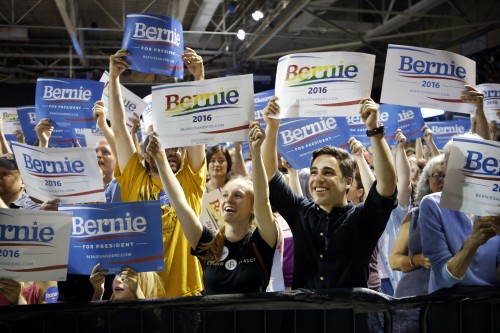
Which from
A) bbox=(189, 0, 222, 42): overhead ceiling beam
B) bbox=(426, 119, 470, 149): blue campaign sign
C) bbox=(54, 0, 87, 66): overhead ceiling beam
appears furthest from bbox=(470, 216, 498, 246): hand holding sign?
bbox=(54, 0, 87, 66): overhead ceiling beam

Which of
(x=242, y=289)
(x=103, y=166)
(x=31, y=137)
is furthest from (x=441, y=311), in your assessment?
(x=31, y=137)

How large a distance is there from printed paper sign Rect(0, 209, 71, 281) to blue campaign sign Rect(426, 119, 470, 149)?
4623 mm

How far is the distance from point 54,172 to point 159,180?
579mm

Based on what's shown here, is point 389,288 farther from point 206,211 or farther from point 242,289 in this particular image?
point 242,289

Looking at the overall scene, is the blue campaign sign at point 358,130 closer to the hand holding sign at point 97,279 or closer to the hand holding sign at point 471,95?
the hand holding sign at point 471,95

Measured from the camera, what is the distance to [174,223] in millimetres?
3266

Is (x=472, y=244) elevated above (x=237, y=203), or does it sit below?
below

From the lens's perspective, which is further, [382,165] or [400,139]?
[400,139]

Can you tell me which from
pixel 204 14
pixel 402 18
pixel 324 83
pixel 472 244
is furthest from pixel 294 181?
pixel 402 18

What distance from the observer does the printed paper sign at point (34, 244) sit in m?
2.37

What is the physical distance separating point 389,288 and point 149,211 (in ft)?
6.98

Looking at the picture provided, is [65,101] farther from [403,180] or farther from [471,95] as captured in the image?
[471,95]

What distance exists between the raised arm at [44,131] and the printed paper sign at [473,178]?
2793 millimetres

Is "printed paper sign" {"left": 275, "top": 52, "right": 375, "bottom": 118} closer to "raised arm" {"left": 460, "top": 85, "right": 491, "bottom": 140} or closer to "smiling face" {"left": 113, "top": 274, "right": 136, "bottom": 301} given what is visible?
"raised arm" {"left": 460, "top": 85, "right": 491, "bottom": 140}
